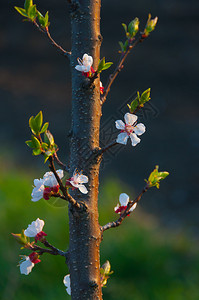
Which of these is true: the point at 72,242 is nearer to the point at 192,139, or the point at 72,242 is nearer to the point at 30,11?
the point at 30,11

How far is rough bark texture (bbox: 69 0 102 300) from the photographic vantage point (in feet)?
2.64

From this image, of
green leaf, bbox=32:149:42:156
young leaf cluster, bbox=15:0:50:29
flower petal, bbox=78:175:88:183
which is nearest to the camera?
green leaf, bbox=32:149:42:156

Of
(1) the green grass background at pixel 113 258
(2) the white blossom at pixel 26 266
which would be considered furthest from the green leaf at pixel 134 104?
(1) the green grass background at pixel 113 258

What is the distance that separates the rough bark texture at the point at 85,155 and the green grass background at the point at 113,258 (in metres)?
1.22

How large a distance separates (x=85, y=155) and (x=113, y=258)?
6.43ft

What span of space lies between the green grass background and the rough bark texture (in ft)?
4.01

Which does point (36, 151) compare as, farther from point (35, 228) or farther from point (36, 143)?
point (35, 228)

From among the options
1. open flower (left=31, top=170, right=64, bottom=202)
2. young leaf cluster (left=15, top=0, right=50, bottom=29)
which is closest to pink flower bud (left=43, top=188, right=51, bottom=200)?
open flower (left=31, top=170, right=64, bottom=202)

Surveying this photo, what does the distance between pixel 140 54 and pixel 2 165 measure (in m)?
3.86

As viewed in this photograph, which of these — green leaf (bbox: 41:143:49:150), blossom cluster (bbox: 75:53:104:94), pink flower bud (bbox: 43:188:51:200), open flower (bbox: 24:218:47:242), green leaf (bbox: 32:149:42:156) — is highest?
blossom cluster (bbox: 75:53:104:94)

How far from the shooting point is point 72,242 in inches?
31.8

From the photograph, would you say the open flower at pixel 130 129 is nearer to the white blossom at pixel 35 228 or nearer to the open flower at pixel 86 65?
the open flower at pixel 86 65

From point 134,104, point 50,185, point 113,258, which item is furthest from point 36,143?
point 113,258

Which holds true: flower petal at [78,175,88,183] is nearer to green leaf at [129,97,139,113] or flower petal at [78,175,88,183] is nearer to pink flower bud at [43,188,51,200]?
pink flower bud at [43,188,51,200]
